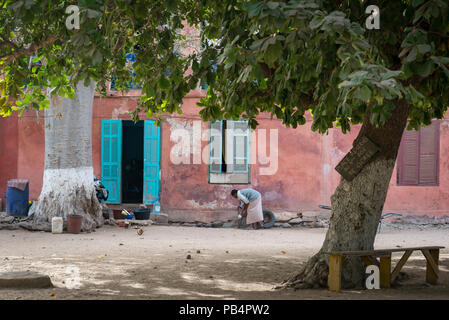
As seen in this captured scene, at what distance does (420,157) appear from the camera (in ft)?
48.5

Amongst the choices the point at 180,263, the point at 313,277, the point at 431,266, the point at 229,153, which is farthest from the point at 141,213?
the point at 431,266

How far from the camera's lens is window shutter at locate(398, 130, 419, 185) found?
14.7m

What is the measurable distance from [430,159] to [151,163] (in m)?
7.63

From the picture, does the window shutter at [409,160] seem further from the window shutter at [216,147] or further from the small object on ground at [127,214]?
the small object on ground at [127,214]

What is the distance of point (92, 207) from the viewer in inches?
497

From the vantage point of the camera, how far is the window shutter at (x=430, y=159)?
14.8 m

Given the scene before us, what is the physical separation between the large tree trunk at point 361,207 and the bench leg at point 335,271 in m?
0.28

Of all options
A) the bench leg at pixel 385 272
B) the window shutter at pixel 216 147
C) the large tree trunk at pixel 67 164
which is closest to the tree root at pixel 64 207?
the large tree trunk at pixel 67 164

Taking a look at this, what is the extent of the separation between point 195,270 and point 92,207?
19.2 feet

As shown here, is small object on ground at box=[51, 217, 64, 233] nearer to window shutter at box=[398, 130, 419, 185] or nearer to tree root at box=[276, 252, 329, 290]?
tree root at box=[276, 252, 329, 290]

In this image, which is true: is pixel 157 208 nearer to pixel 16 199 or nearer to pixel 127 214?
pixel 127 214
